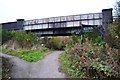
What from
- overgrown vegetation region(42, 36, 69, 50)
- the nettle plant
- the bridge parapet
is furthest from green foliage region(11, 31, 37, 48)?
the nettle plant

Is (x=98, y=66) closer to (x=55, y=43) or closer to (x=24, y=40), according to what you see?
(x=24, y=40)

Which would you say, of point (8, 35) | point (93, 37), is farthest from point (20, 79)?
point (8, 35)

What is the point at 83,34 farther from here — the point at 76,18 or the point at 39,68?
the point at 76,18

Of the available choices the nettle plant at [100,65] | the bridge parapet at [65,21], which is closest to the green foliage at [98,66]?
the nettle plant at [100,65]

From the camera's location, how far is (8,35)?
22656 mm

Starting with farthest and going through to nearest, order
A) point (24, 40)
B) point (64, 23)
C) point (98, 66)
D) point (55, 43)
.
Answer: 1. point (64, 23)
2. point (55, 43)
3. point (24, 40)
4. point (98, 66)

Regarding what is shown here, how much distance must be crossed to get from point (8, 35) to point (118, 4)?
45.4 ft

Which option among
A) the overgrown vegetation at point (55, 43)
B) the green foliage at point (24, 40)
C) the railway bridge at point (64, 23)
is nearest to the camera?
the green foliage at point (24, 40)

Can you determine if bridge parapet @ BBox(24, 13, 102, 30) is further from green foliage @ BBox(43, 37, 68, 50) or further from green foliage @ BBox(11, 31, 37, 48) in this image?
green foliage @ BBox(11, 31, 37, 48)

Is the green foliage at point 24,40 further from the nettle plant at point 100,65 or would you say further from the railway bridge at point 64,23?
the nettle plant at point 100,65

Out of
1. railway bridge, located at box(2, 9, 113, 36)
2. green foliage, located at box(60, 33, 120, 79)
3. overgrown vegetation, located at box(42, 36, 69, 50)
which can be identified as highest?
railway bridge, located at box(2, 9, 113, 36)

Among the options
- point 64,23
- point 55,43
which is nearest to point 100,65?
point 55,43

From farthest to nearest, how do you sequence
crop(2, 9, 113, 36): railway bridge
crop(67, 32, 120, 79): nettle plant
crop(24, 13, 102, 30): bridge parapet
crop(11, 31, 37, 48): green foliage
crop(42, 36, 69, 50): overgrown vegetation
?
1. crop(24, 13, 102, 30): bridge parapet
2. crop(2, 9, 113, 36): railway bridge
3. crop(42, 36, 69, 50): overgrown vegetation
4. crop(11, 31, 37, 48): green foliage
5. crop(67, 32, 120, 79): nettle plant

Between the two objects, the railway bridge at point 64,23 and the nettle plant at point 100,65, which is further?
the railway bridge at point 64,23
